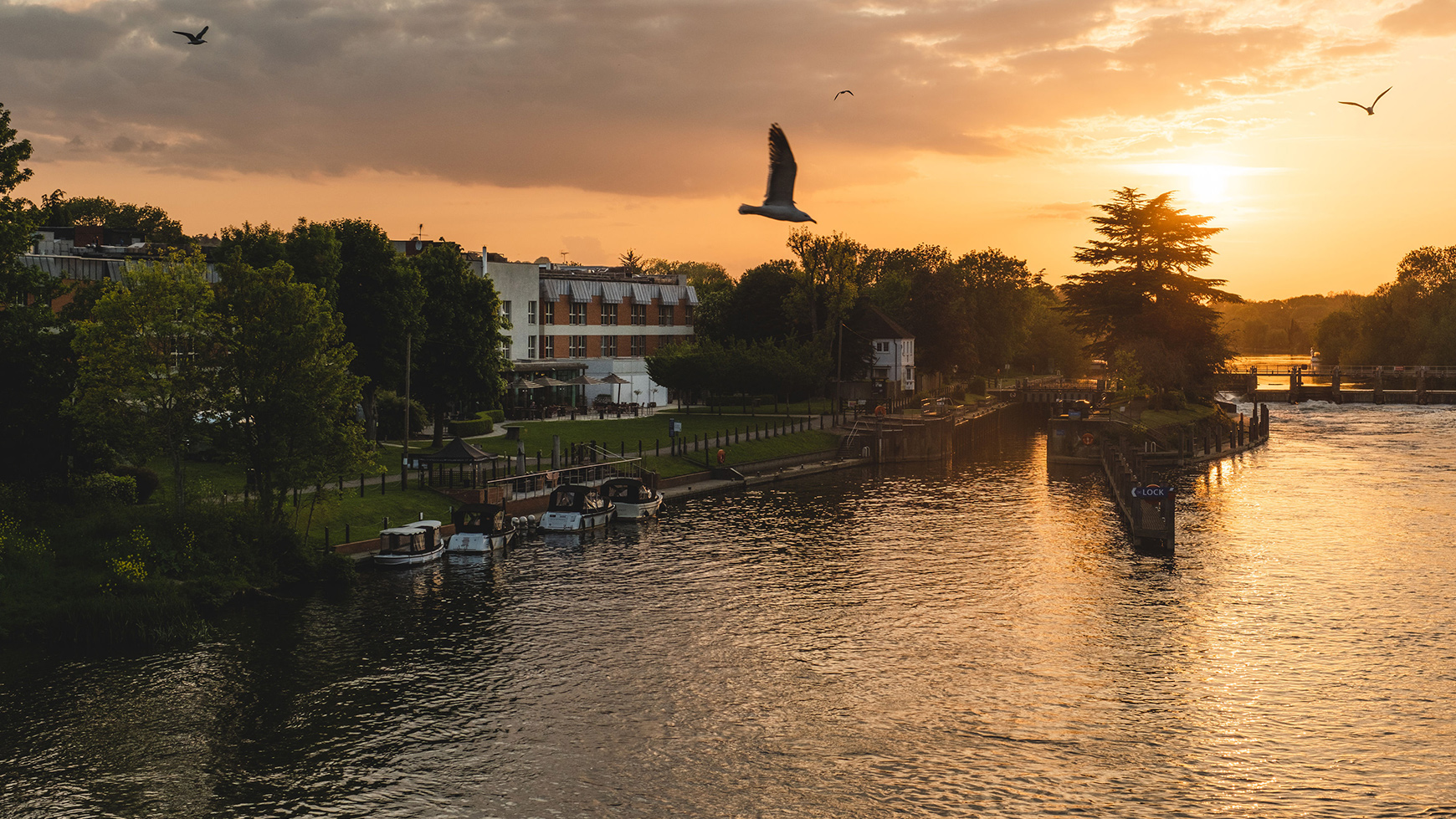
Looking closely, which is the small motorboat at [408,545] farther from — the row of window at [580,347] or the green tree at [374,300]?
the row of window at [580,347]

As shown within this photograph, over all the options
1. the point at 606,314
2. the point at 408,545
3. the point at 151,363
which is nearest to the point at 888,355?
the point at 606,314

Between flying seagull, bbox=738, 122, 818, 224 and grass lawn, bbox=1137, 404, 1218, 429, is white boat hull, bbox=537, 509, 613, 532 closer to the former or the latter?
flying seagull, bbox=738, 122, 818, 224

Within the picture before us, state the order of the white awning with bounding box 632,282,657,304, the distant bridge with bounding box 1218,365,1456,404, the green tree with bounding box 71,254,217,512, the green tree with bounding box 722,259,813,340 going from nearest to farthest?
the green tree with bounding box 71,254,217,512 → the white awning with bounding box 632,282,657,304 → the green tree with bounding box 722,259,813,340 → the distant bridge with bounding box 1218,365,1456,404

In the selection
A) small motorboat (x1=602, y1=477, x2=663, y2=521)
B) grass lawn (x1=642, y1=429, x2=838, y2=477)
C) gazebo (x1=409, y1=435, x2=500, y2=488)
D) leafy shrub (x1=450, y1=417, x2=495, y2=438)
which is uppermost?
leafy shrub (x1=450, y1=417, x2=495, y2=438)

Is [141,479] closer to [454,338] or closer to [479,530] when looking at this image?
[479,530]

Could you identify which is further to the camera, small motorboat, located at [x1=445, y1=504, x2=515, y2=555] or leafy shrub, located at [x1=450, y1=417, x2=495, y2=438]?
leafy shrub, located at [x1=450, y1=417, x2=495, y2=438]

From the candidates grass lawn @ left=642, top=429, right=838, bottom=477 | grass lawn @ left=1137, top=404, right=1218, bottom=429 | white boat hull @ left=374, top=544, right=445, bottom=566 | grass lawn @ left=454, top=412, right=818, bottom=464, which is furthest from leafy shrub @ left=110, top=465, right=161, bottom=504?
grass lawn @ left=1137, top=404, right=1218, bottom=429

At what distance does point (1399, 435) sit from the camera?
11194cm

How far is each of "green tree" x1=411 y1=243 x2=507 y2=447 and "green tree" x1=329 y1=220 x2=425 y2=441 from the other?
11.6 ft

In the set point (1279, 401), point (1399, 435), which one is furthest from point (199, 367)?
point (1279, 401)

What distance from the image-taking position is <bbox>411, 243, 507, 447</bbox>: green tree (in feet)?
236

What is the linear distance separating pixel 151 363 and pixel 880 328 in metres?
106

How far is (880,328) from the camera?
452 ft

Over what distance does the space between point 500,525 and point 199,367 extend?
1661cm
